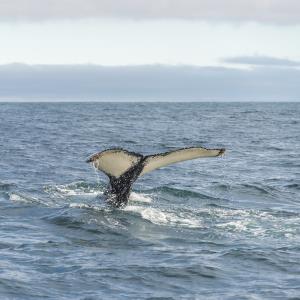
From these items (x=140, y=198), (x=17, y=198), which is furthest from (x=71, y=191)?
(x=140, y=198)

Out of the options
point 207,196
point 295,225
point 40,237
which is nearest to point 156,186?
point 207,196

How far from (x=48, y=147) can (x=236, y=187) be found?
1432cm

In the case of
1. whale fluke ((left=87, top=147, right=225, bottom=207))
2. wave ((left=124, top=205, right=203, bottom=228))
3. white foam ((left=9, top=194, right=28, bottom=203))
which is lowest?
white foam ((left=9, top=194, right=28, bottom=203))

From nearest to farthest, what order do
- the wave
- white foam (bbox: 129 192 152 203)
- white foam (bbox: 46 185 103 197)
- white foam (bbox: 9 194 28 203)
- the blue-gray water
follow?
the blue-gray water → the wave → white foam (bbox: 9 194 28 203) → white foam (bbox: 129 192 152 203) → white foam (bbox: 46 185 103 197)

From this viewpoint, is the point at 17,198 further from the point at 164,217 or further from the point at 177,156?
the point at 177,156

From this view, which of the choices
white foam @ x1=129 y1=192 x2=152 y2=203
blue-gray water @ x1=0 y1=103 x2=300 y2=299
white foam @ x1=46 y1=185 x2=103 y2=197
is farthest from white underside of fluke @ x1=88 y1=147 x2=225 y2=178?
white foam @ x1=46 y1=185 x2=103 y2=197

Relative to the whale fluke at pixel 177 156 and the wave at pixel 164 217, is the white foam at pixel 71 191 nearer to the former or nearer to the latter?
the wave at pixel 164 217

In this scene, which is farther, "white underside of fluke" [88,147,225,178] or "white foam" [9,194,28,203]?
"white foam" [9,194,28,203]

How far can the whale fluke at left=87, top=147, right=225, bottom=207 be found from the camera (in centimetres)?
1144

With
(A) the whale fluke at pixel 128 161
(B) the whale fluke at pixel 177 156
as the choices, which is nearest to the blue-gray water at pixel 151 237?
(A) the whale fluke at pixel 128 161

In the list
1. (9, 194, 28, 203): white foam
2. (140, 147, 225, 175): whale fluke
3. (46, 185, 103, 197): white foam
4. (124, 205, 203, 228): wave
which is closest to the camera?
(140, 147, 225, 175): whale fluke

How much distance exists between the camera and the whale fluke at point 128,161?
11.4 metres

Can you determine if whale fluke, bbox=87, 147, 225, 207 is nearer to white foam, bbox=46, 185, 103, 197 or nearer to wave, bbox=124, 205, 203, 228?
wave, bbox=124, 205, 203, 228

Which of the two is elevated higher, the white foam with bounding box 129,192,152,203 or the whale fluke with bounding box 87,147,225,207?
the whale fluke with bounding box 87,147,225,207
